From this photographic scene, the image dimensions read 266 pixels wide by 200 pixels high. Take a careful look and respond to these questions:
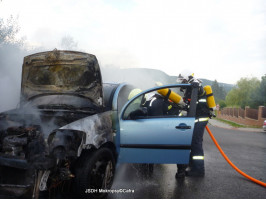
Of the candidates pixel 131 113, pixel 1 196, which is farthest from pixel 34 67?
pixel 1 196

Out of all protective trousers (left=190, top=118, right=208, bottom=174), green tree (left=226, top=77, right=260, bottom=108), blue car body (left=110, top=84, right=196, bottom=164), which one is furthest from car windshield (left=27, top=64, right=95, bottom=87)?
green tree (left=226, top=77, right=260, bottom=108)

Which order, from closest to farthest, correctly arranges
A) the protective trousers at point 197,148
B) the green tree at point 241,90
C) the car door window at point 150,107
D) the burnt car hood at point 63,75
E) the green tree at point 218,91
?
the car door window at point 150,107 < the burnt car hood at point 63,75 < the protective trousers at point 197,148 < the green tree at point 241,90 < the green tree at point 218,91

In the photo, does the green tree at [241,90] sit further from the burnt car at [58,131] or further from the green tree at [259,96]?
the burnt car at [58,131]

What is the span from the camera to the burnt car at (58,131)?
95.3 inches

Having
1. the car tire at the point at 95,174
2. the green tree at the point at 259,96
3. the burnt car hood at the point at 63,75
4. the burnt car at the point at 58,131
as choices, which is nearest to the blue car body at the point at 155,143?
the burnt car at the point at 58,131

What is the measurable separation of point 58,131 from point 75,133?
A: 7.3 inches

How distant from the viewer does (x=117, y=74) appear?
17.8 metres

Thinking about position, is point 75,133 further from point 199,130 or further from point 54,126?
point 199,130

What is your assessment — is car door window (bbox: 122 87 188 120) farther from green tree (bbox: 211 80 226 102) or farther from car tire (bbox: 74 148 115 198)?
green tree (bbox: 211 80 226 102)

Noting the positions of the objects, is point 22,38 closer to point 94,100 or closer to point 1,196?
point 94,100

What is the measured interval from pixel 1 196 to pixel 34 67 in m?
2.27

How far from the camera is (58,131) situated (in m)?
2.57

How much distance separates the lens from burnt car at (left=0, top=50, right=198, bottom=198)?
8.09 feet

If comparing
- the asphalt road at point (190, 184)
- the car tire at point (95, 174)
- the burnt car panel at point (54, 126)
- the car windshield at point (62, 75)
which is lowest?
the asphalt road at point (190, 184)
